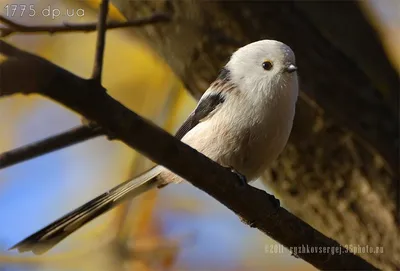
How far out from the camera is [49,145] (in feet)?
2.88

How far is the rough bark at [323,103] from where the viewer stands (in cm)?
172

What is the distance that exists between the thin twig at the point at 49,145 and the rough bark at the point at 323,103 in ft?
2.86

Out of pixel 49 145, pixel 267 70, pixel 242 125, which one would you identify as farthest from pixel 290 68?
pixel 49 145

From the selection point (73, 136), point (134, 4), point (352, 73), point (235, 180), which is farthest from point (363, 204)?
point (73, 136)

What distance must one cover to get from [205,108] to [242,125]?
0.58 feet

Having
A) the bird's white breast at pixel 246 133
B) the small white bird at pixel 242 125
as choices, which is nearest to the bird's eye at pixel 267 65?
the small white bird at pixel 242 125

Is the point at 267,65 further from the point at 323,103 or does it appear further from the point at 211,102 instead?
the point at 323,103

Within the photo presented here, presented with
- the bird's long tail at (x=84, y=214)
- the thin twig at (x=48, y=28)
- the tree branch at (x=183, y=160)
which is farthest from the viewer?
the bird's long tail at (x=84, y=214)

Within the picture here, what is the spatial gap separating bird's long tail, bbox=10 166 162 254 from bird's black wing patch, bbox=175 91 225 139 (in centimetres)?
16

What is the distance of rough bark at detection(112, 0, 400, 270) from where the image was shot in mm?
1719

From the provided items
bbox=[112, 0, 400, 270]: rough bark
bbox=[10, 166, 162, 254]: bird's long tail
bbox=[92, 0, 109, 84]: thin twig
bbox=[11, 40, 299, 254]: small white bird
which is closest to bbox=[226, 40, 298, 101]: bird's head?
bbox=[11, 40, 299, 254]: small white bird

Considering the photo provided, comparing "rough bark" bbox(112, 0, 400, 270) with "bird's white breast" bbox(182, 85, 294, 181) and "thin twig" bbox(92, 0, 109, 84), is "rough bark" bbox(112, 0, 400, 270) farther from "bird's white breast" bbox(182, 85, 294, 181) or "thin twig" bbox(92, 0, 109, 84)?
"thin twig" bbox(92, 0, 109, 84)

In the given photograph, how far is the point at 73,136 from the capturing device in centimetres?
90

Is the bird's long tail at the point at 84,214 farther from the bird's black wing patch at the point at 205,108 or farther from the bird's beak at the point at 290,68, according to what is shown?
the bird's beak at the point at 290,68
